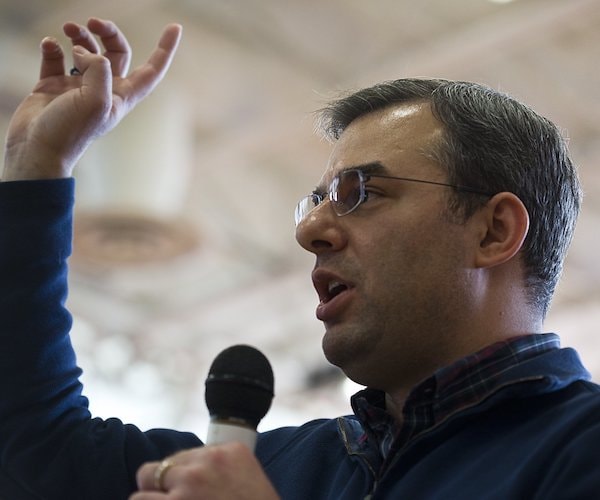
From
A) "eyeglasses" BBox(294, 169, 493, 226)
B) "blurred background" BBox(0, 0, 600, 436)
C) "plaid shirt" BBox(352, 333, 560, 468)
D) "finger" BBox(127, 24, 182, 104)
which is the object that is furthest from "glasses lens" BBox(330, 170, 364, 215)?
"blurred background" BBox(0, 0, 600, 436)

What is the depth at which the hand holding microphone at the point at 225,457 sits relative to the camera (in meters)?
1.28

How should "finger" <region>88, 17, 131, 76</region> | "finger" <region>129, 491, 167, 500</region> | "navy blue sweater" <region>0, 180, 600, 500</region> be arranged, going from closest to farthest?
"finger" <region>129, 491, 167, 500</region> < "navy blue sweater" <region>0, 180, 600, 500</region> < "finger" <region>88, 17, 131, 76</region>

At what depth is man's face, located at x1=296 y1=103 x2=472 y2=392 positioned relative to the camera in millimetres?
1812

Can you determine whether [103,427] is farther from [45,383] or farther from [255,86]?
[255,86]

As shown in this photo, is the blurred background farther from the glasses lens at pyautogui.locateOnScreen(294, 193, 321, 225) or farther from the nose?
the nose

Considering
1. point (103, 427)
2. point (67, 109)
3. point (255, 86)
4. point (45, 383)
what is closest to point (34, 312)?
point (45, 383)

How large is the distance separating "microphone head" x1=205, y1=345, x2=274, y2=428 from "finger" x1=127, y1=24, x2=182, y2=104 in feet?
2.58

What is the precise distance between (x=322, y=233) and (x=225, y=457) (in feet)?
2.14

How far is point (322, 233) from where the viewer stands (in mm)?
1893

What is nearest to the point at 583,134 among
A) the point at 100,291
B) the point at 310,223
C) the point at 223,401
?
the point at 100,291

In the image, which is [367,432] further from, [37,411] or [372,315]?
[37,411]

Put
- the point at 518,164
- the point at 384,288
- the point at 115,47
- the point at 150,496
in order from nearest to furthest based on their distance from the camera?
the point at 150,496
the point at 384,288
the point at 518,164
the point at 115,47

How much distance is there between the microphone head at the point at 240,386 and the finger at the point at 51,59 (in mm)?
819

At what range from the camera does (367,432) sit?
6.02ft
